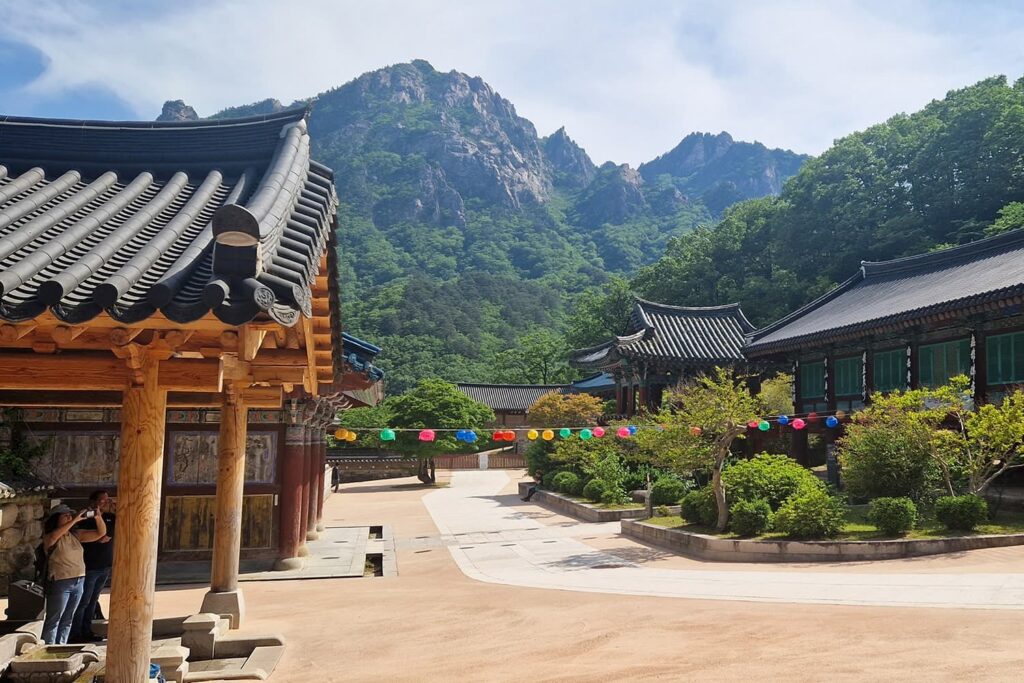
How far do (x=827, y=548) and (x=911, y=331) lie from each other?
10670 mm

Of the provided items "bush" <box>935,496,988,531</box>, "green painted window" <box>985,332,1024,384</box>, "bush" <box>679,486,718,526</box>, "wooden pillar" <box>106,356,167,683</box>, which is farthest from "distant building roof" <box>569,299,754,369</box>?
"wooden pillar" <box>106,356,167,683</box>

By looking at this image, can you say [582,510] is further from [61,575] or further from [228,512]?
[61,575]

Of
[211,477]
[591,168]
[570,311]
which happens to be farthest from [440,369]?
[591,168]

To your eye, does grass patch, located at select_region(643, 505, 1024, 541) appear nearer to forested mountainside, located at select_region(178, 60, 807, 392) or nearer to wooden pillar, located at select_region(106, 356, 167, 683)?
wooden pillar, located at select_region(106, 356, 167, 683)

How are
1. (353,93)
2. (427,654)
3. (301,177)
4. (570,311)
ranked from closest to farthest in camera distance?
(301,177) < (427,654) < (570,311) < (353,93)

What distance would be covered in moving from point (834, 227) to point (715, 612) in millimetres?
52060

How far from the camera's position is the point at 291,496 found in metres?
16.2

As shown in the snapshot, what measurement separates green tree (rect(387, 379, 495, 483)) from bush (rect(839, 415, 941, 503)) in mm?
25109

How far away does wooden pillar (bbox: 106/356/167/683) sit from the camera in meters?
5.67

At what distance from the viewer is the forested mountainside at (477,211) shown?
88.5 metres

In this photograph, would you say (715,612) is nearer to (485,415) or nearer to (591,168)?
(485,415)

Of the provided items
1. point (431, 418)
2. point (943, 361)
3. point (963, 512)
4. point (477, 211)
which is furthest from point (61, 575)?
point (477, 211)

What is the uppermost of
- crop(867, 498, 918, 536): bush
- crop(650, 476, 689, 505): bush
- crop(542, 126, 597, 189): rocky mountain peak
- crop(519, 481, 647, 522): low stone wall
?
crop(542, 126, 597, 189): rocky mountain peak

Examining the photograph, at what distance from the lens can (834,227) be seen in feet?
186
